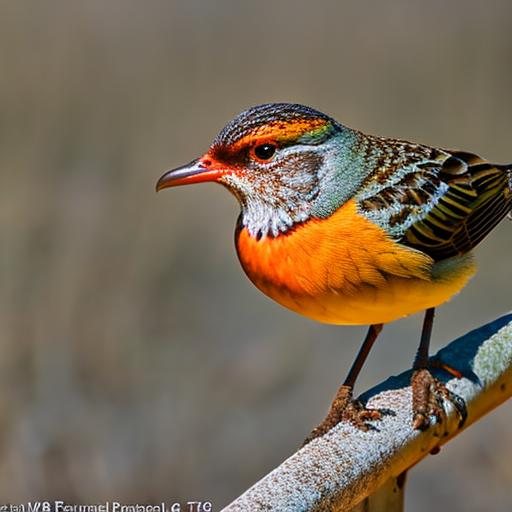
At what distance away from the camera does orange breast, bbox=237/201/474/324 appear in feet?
13.7

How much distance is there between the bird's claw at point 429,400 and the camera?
4.21 m

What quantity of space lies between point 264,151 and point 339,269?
47 centimetres

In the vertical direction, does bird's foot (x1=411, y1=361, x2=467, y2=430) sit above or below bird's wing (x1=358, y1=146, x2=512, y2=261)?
below

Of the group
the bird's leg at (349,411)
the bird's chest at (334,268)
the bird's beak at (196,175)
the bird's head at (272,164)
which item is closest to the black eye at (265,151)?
the bird's head at (272,164)

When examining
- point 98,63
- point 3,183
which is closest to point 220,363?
point 3,183

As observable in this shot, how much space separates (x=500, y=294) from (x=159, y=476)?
9.08ft

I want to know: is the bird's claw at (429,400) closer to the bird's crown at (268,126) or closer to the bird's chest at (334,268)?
the bird's chest at (334,268)

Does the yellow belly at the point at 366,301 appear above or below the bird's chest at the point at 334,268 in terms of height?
below

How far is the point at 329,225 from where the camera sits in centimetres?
424

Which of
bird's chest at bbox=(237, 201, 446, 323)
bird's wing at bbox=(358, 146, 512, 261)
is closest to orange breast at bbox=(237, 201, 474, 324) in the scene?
bird's chest at bbox=(237, 201, 446, 323)

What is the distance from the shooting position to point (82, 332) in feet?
22.9

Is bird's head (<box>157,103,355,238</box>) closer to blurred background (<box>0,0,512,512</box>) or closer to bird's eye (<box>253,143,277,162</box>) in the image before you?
bird's eye (<box>253,143,277,162</box>)

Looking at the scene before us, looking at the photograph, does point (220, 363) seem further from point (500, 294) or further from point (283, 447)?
point (500, 294)

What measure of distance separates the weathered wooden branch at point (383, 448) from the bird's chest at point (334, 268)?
0.38 metres
